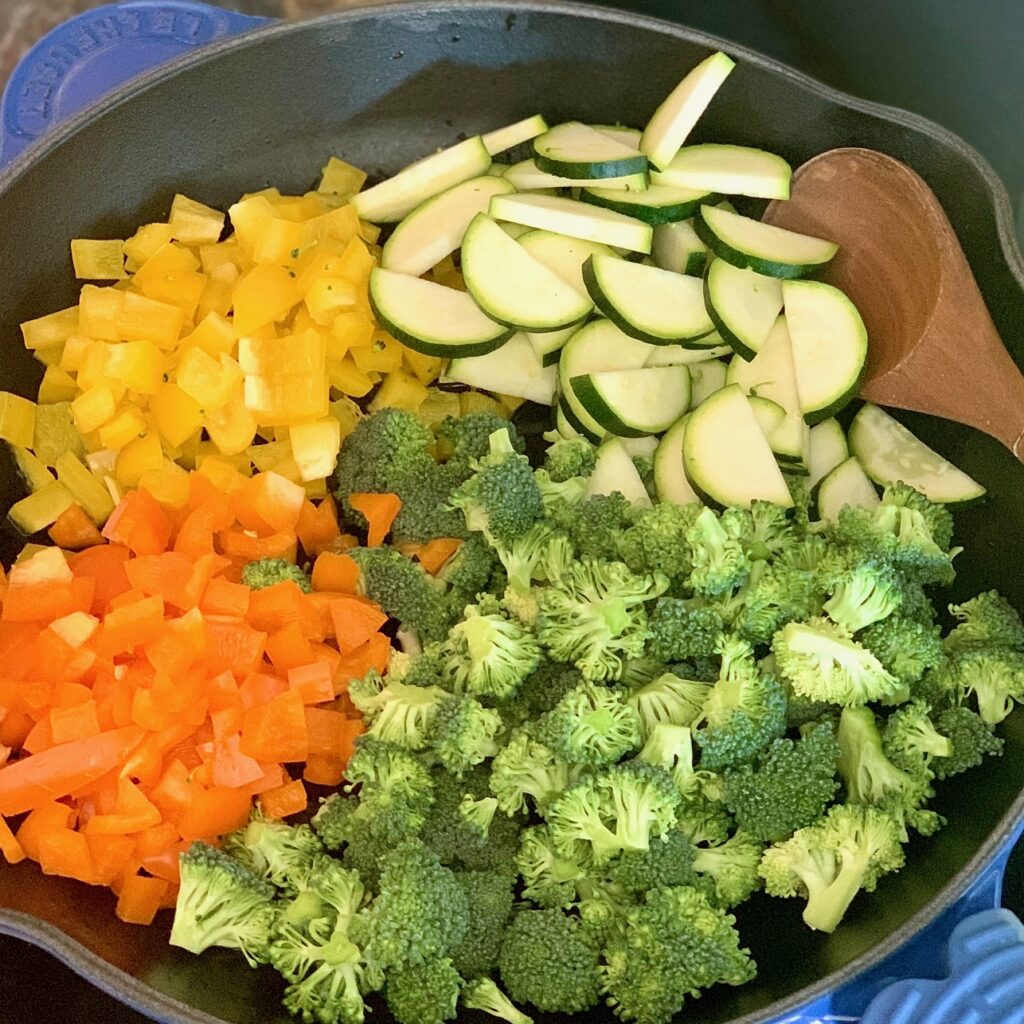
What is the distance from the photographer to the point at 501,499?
5.97 ft

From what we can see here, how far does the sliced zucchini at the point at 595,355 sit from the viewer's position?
2.11 meters

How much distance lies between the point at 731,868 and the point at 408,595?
747 mm

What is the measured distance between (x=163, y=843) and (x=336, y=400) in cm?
96

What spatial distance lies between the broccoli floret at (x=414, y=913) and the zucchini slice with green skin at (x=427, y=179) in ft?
4.58

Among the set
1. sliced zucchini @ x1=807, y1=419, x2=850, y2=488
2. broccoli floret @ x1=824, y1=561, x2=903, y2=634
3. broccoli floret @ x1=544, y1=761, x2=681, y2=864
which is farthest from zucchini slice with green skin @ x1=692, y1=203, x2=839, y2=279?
broccoli floret @ x1=544, y1=761, x2=681, y2=864

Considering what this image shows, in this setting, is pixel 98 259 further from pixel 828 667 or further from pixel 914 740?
pixel 914 740

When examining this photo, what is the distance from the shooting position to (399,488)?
2020 millimetres

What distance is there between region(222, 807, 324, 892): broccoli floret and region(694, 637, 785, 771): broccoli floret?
70cm

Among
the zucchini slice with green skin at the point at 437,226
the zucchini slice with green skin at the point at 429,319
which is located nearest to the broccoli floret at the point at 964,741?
the zucchini slice with green skin at the point at 429,319

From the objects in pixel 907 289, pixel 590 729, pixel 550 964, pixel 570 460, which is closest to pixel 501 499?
pixel 570 460

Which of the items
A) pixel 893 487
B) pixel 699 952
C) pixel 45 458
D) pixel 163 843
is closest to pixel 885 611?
pixel 893 487

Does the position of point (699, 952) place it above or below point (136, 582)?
below

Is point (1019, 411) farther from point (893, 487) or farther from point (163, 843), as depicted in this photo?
point (163, 843)

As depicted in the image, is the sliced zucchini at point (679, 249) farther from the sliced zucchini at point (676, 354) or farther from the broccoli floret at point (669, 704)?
the broccoli floret at point (669, 704)
